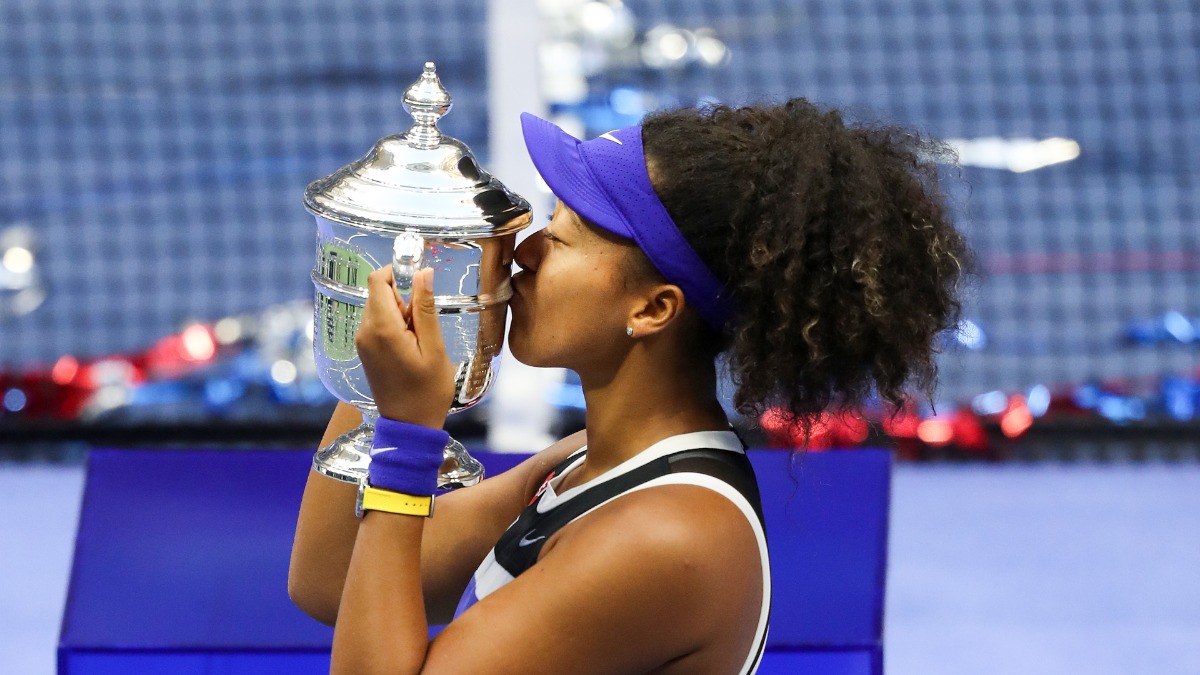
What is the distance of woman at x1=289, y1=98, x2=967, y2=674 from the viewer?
1.40 metres

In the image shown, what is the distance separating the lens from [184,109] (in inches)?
269

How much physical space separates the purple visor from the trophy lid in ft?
0.22

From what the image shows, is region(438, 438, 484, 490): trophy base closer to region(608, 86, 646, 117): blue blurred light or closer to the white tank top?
the white tank top

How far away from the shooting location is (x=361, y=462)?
159 centimetres

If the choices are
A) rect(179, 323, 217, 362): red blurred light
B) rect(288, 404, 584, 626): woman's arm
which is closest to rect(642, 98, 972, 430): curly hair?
rect(288, 404, 584, 626): woman's arm

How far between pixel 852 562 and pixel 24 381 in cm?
302

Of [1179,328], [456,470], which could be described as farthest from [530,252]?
[1179,328]

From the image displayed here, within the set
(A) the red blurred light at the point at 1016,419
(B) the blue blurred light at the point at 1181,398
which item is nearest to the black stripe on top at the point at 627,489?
(A) the red blurred light at the point at 1016,419

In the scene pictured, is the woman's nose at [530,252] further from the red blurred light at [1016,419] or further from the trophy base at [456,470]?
the red blurred light at [1016,419]

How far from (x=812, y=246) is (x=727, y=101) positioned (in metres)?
Result: 0.91

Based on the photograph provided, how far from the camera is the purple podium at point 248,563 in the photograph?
208 centimetres

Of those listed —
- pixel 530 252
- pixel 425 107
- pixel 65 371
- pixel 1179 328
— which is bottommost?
pixel 1179 328

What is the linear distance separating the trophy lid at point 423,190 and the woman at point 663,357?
0.06 meters

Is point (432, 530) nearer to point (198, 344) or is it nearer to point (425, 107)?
point (425, 107)
